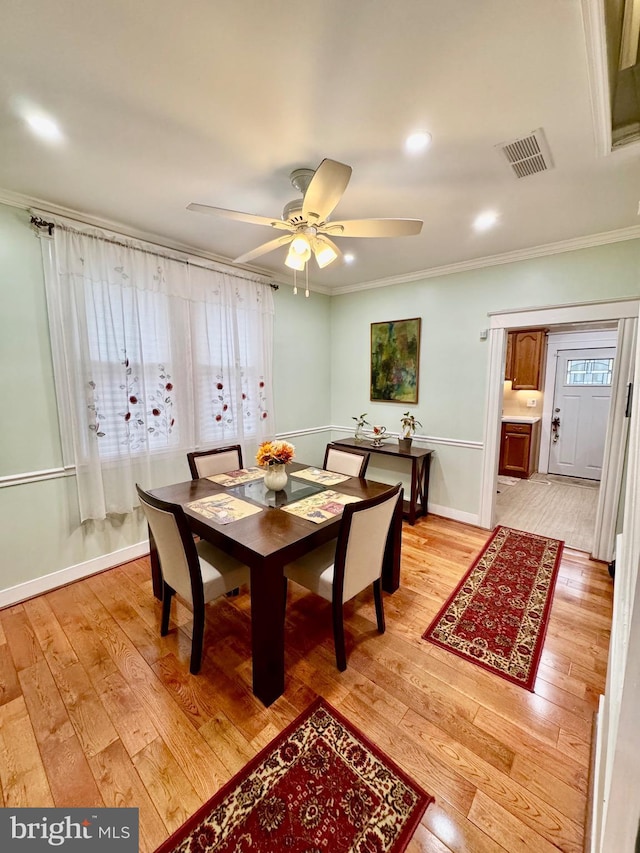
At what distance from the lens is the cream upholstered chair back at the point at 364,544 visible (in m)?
1.58

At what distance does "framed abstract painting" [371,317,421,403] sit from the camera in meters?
3.66

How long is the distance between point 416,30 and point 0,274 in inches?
99.2

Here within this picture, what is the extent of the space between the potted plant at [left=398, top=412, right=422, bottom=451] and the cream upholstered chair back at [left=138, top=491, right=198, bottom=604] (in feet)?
8.32

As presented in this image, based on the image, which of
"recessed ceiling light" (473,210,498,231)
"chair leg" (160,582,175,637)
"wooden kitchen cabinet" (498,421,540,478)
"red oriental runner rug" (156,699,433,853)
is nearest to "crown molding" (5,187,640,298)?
"recessed ceiling light" (473,210,498,231)

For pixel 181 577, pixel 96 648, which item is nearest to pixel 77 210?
pixel 181 577

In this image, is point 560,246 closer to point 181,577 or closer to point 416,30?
point 416,30

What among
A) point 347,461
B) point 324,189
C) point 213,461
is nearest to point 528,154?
point 324,189

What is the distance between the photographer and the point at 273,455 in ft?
6.66

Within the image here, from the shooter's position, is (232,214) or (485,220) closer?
(232,214)

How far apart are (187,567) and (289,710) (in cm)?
79

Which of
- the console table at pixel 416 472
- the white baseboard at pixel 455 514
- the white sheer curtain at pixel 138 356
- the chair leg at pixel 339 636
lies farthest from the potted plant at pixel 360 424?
the chair leg at pixel 339 636

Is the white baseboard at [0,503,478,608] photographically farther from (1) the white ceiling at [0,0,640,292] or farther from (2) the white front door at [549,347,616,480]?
(2) the white front door at [549,347,616,480]

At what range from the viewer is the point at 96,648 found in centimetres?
187

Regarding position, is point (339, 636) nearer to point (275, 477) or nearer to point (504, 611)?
point (275, 477)
